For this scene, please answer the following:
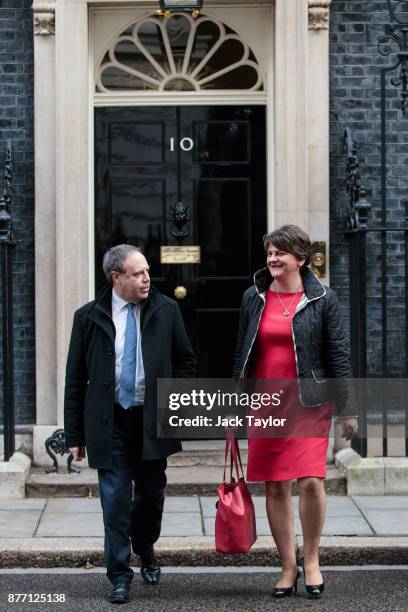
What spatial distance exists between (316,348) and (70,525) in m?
2.29

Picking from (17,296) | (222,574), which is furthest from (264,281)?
(17,296)

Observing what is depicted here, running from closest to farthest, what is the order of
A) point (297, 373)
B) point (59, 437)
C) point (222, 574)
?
1. point (297, 373)
2. point (222, 574)
3. point (59, 437)

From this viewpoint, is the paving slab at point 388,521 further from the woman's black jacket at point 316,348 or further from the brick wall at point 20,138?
the brick wall at point 20,138

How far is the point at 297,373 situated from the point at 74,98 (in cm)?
374

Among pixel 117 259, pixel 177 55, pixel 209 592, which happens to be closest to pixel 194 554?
pixel 209 592

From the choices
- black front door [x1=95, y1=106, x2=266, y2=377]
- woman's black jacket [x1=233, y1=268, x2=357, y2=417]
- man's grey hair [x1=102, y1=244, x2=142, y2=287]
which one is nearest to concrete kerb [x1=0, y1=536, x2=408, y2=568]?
woman's black jacket [x1=233, y1=268, x2=357, y2=417]

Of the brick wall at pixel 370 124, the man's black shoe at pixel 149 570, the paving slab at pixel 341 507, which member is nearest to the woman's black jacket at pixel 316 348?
the man's black shoe at pixel 149 570

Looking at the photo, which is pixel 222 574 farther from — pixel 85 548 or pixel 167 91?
pixel 167 91

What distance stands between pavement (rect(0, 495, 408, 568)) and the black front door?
64.8 inches

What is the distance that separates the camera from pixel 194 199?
9.32m

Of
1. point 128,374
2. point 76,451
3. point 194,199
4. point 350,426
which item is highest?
point 194,199

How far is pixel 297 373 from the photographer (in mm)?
6008

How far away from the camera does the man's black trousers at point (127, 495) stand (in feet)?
19.7

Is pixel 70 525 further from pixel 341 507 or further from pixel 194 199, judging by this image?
pixel 194 199
